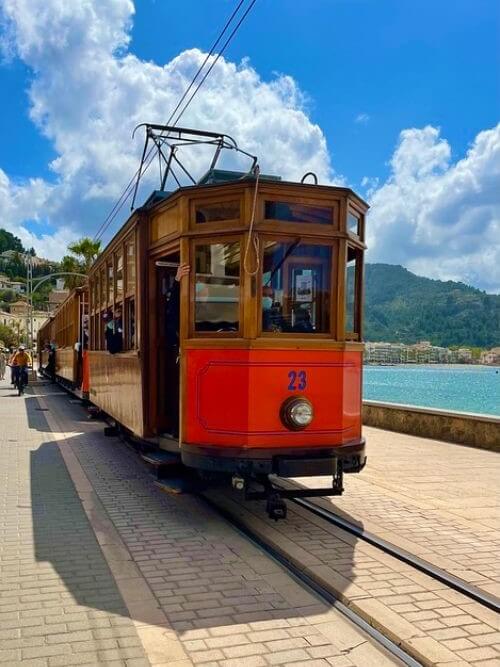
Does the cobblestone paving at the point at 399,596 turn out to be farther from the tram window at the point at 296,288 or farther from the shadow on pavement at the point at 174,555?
the tram window at the point at 296,288

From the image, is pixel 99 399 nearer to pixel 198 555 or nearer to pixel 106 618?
pixel 198 555

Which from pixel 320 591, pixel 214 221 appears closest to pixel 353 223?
pixel 214 221

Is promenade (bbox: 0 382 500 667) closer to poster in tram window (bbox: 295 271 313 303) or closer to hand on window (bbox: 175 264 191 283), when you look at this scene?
poster in tram window (bbox: 295 271 313 303)

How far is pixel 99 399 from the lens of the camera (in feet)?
36.1

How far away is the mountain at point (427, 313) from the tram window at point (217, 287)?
4995cm

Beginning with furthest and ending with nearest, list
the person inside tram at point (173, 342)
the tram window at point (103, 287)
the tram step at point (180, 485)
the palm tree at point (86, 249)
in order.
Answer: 1. the palm tree at point (86, 249)
2. the tram window at point (103, 287)
3. the person inside tram at point (173, 342)
4. the tram step at point (180, 485)

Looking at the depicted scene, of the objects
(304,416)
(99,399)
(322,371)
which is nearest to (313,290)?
(322,371)

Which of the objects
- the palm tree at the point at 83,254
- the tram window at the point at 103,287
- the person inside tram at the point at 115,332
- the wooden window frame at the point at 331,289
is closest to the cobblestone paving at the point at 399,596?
the wooden window frame at the point at 331,289

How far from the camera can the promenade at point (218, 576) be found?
3.71 m

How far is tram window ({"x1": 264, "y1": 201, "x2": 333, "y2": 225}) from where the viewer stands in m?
5.86

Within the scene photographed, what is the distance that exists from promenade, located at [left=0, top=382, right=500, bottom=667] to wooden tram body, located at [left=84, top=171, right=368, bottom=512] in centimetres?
74

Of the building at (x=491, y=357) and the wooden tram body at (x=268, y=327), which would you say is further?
the building at (x=491, y=357)

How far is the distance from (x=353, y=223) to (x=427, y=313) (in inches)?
3452

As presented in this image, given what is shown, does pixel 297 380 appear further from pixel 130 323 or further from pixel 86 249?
pixel 86 249
